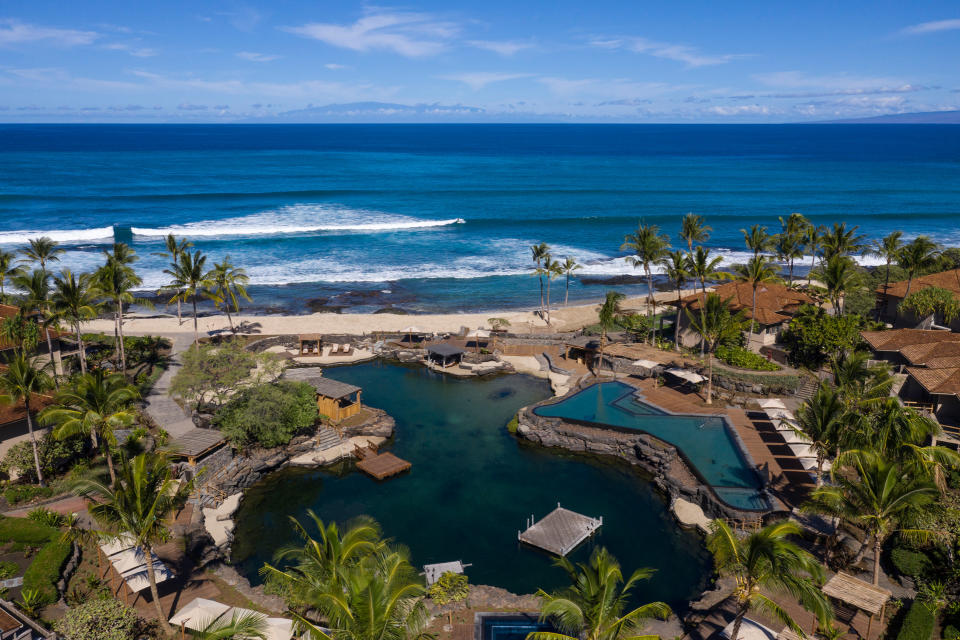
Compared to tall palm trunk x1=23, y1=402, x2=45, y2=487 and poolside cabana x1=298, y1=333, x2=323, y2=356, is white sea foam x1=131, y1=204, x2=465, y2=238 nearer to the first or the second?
poolside cabana x1=298, y1=333, x2=323, y2=356

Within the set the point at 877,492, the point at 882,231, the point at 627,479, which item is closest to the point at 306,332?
the point at 627,479

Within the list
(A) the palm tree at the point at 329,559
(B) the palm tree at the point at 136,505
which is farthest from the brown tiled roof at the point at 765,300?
(B) the palm tree at the point at 136,505

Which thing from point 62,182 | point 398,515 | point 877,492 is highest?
point 62,182

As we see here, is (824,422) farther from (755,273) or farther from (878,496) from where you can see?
(755,273)

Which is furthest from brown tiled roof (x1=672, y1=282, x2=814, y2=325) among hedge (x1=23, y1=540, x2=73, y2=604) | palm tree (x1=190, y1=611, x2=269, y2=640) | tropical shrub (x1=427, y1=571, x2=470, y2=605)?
hedge (x1=23, y1=540, x2=73, y2=604)

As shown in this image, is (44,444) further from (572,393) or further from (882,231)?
(882,231)

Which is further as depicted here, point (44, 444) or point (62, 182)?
point (62, 182)
